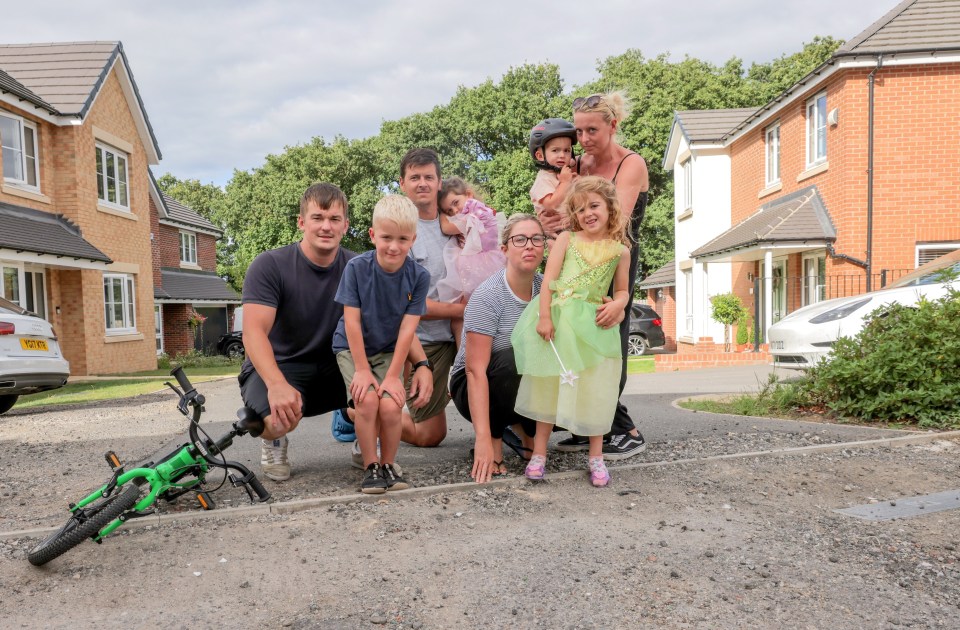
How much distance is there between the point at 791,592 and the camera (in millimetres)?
2533

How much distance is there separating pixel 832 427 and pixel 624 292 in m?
2.73

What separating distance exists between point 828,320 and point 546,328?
23.2 ft

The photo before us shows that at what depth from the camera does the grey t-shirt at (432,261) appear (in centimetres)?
485

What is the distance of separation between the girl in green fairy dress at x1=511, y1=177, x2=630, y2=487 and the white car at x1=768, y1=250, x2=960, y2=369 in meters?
5.86

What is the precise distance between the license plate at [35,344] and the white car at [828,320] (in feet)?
32.6

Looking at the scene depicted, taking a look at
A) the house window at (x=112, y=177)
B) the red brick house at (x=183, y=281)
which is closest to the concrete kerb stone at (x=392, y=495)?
the house window at (x=112, y=177)

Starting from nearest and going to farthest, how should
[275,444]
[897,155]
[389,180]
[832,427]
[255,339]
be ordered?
[255,339] < [275,444] < [832,427] < [897,155] < [389,180]

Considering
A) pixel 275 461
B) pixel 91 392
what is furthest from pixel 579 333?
pixel 91 392

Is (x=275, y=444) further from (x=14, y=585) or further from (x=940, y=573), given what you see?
(x=940, y=573)

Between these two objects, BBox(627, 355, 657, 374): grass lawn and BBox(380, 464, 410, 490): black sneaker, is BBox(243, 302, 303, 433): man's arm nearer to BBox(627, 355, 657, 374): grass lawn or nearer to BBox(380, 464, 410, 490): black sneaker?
BBox(380, 464, 410, 490): black sneaker

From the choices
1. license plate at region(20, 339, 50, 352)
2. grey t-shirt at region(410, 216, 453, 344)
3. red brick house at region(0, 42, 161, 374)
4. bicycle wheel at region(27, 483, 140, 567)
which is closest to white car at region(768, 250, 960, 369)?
grey t-shirt at region(410, 216, 453, 344)

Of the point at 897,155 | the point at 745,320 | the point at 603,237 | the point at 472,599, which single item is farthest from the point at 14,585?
the point at 745,320

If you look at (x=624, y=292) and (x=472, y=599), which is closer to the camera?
(x=472, y=599)

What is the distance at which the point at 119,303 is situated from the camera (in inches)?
750
